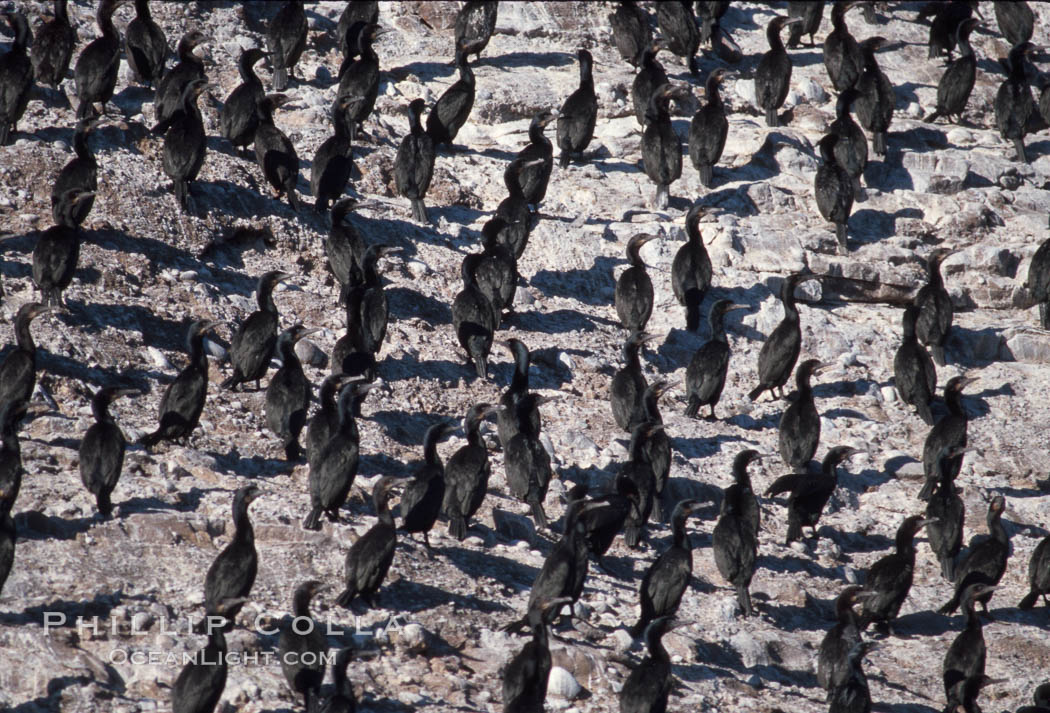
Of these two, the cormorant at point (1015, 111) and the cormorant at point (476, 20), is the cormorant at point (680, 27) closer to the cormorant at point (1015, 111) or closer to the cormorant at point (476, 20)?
the cormorant at point (476, 20)

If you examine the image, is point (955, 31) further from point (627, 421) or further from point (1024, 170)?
point (627, 421)

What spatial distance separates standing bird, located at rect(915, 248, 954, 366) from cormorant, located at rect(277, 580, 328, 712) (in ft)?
29.0

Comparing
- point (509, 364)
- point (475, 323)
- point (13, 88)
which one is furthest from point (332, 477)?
point (13, 88)

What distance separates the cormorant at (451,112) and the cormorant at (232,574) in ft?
26.7

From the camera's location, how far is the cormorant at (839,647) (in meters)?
10.7

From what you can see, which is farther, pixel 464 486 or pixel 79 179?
pixel 79 179

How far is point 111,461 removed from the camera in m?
10.5

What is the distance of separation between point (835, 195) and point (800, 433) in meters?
4.05

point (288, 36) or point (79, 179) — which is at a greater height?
point (288, 36)

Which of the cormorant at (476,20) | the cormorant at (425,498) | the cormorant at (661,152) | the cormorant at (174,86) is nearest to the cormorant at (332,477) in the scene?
the cormorant at (425,498)

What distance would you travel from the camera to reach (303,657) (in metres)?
9.30

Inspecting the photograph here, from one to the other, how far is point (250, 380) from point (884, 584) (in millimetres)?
6228

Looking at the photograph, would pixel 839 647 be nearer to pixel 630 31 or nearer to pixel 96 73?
pixel 96 73

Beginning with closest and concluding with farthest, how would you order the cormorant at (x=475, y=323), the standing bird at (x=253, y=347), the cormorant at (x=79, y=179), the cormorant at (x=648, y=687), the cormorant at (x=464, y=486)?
the cormorant at (x=648, y=687) < the cormorant at (x=464, y=486) < the standing bird at (x=253, y=347) < the cormorant at (x=79, y=179) < the cormorant at (x=475, y=323)
